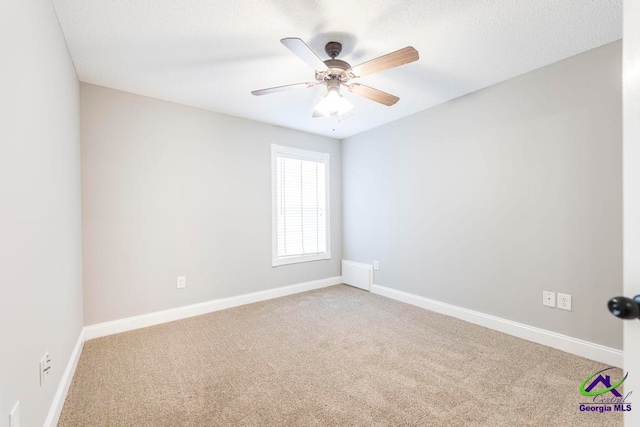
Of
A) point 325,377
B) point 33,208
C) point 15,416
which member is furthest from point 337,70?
point 15,416

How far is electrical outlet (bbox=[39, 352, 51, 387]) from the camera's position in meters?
1.39

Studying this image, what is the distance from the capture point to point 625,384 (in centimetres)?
65

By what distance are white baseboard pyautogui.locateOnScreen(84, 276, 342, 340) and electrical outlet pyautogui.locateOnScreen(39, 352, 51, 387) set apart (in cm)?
137

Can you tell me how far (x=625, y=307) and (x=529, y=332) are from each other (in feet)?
8.11

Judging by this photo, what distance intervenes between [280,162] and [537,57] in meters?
2.99

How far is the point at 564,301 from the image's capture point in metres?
2.34

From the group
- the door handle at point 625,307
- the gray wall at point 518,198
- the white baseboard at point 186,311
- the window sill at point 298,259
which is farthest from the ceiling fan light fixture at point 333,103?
the white baseboard at point 186,311

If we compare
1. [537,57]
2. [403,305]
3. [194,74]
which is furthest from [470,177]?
[194,74]

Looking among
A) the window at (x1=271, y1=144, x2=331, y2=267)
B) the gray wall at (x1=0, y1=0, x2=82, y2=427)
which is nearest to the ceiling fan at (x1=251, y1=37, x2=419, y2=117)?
the gray wall at (x1=0, y1=0, x2=82, y2=427)

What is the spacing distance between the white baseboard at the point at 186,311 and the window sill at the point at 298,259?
0.34 meters

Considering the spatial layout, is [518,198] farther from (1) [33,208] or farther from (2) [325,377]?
(1) [33,208]

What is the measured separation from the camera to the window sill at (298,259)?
394 centimetres

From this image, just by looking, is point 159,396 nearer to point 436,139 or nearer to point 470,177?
point 470,177

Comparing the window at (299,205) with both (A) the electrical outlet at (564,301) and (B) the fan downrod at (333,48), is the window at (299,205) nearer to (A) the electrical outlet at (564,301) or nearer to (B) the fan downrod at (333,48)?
(B) the fan downrod at (333,48)
